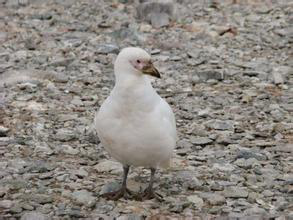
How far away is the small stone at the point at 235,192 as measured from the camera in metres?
8.08

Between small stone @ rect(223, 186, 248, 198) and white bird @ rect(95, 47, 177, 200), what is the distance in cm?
98

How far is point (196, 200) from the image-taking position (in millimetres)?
7941

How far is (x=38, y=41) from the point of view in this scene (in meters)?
14.0

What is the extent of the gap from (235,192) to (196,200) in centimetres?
50

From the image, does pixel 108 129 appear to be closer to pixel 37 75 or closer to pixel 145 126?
pixel 145 126

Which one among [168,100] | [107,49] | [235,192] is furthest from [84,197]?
[107,49]

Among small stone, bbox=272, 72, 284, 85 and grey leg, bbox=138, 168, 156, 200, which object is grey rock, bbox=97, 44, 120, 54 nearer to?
small stone, bbox=272, 72, 284, 85

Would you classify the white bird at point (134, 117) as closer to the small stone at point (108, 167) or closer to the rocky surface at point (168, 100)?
the rocky surface at point (168, 100)

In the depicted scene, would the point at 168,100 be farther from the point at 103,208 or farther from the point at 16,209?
the point at 16,209

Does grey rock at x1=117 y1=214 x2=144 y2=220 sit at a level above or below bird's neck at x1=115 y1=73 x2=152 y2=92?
below

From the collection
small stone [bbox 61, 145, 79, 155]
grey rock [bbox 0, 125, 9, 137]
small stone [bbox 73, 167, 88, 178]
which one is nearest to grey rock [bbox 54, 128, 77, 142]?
small stone [bbox 61, 145, 79, 155]

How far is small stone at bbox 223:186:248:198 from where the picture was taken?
26.5 ft

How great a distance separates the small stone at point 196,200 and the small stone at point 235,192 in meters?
0.34

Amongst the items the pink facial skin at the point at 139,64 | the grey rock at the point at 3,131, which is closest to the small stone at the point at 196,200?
the pink facial skin at the point at 139,64
